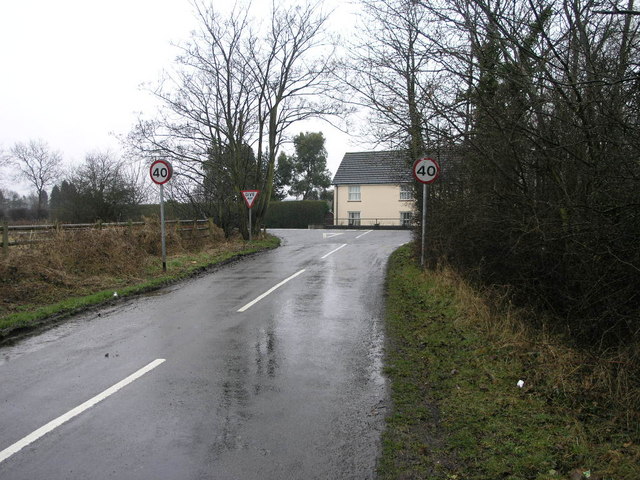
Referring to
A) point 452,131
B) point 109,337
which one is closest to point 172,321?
point 109,337

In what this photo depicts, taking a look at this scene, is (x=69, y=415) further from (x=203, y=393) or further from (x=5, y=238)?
(x=5, y=238)

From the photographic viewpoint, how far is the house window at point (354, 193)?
52.6m

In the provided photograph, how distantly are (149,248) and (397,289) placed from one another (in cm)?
959

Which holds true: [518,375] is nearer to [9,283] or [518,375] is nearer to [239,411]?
[239,411]

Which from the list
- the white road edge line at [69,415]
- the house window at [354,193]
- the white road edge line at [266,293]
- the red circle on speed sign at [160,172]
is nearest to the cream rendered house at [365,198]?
the house window at [354,193]

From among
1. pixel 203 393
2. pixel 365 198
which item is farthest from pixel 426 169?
pixel 365 198

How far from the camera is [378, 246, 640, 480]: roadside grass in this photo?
3400 mm

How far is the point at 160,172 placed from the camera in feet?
43.4

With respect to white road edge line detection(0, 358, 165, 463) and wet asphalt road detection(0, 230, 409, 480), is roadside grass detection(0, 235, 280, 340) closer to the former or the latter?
wet asphalt road detection(0, 230, 409, 480)

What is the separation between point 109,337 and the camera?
708 cm

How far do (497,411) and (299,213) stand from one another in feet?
162

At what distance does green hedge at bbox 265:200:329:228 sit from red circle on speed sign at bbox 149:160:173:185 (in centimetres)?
3964

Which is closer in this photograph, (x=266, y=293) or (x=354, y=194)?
(x=266, y=293)

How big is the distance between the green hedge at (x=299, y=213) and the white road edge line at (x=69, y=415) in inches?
1869
